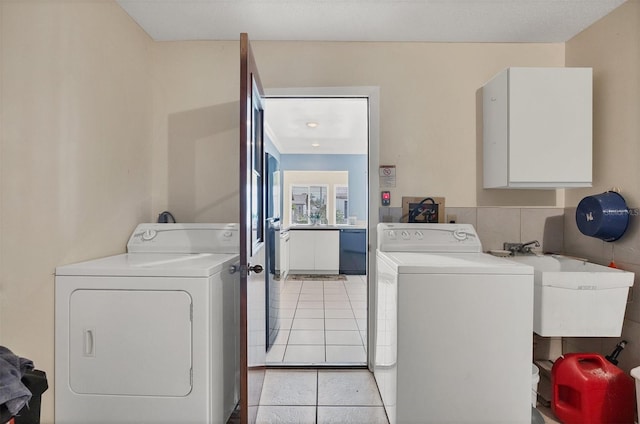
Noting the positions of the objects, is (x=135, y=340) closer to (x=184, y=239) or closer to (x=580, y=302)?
(x=184, y=239)

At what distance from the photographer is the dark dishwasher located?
598 centimetres

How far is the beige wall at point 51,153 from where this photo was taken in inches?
54.4

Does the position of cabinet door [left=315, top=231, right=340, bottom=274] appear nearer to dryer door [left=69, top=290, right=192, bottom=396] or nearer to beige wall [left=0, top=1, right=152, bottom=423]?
beige wall [left=0, top=1, right=152, bottom=423]

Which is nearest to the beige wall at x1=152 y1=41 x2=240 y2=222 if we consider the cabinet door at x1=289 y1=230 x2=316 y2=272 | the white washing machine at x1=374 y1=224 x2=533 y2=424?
the white washing machine at x1=374 y1=224 x2=533 y2=424

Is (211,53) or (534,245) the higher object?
(211,53)

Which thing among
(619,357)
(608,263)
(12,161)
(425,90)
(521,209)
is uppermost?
(425,90)

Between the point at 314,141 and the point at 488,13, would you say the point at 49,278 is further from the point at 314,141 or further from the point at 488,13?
the point at 314,141

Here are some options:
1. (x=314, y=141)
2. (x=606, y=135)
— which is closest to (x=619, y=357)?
(x=606, y=135)

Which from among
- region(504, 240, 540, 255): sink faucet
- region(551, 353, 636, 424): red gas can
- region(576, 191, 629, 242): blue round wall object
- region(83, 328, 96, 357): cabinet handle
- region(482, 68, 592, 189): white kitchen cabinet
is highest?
region(482, 68, 592, 189): white kitchen cabinet

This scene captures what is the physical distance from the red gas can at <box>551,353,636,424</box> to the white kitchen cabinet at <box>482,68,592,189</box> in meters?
1.03

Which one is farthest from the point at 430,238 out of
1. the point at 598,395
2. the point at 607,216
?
the point at 598,395

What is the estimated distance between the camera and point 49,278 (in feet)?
4.86

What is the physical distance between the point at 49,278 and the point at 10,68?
864 millimetres

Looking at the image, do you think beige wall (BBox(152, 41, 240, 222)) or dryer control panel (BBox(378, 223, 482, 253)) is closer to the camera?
dryer control panel (BBox(378, 223, 482, 253))
